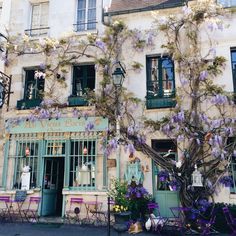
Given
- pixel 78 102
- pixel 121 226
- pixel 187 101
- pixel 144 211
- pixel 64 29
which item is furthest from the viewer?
pixel 64 29

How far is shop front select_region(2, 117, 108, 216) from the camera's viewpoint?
29.5 feet

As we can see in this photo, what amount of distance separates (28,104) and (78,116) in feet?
6.38

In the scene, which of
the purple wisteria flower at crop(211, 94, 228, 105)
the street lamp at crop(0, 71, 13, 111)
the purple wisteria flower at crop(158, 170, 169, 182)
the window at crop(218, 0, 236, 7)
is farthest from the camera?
the street lamp at crop(0, 71, 13, 111)

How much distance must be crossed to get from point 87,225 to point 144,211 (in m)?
1.76

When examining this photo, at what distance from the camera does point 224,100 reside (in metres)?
8.02

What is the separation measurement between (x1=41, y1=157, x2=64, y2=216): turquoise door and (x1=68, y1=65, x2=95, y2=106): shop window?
7.33 feet

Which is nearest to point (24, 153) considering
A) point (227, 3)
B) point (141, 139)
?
point (141, 139)

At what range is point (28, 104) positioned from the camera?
9.88 metres

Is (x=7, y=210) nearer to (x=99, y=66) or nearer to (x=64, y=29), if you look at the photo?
(x=99, y=66)

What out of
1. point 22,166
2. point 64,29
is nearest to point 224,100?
point 64,29

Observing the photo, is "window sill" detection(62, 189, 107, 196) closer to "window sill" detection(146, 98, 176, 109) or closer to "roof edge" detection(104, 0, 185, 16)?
"window sill" detection(146, 98, 176, 109)

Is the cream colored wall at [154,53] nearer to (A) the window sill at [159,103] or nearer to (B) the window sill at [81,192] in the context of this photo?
(A) the window sill at [159,103]

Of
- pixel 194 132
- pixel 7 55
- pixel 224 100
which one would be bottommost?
pixel 194 132

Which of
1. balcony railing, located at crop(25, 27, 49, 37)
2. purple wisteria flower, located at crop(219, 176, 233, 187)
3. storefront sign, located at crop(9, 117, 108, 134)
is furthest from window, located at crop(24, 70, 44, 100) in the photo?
purple wisteria flower, located at crop(219, 176, 233, 187)
